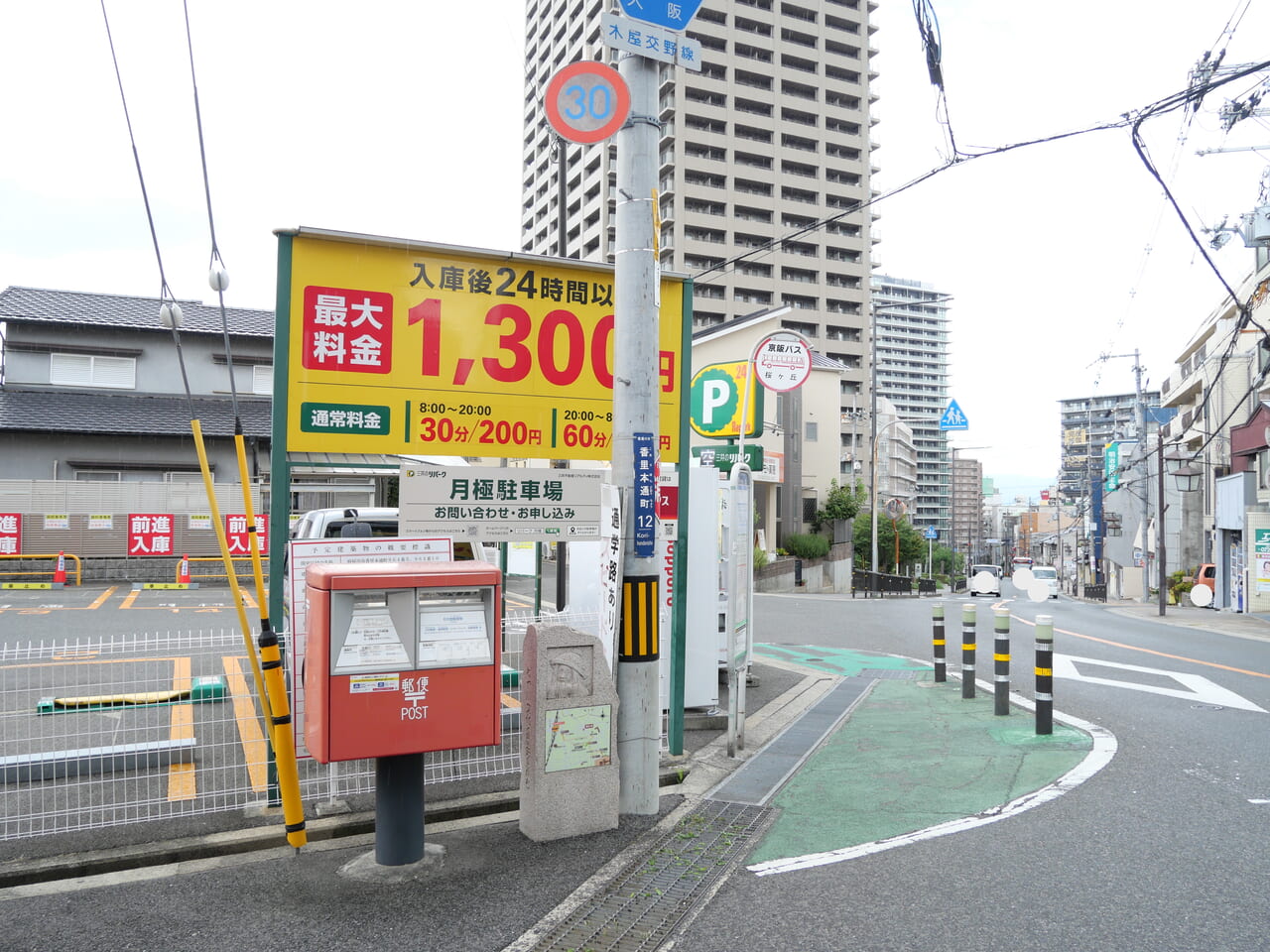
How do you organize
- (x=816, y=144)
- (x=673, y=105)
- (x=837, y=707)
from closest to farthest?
(x=837, y=707)
(x=673, y=105)
(x=816, y=144)

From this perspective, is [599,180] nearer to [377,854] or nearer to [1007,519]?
[377,854]

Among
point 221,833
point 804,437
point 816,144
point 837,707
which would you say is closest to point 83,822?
point 221,833

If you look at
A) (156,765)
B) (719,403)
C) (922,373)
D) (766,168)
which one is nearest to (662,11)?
(156,765)

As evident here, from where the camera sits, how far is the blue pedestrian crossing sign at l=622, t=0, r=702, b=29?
18.2 ft

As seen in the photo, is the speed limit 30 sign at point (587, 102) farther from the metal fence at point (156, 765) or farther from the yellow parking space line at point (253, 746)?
the yellow parking space line at point (253, 746)

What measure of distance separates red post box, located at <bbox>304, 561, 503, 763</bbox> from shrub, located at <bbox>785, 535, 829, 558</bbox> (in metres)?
40.7

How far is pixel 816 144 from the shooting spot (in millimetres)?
72000

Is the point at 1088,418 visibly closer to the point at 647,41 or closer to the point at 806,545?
the point at 806,545

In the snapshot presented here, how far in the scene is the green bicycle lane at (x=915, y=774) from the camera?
5156 millimetres

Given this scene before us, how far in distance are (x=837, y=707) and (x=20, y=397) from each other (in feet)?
93.6

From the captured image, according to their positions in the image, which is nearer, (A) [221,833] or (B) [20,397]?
(A) [221,833]

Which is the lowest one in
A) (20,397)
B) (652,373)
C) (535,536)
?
(535,536)

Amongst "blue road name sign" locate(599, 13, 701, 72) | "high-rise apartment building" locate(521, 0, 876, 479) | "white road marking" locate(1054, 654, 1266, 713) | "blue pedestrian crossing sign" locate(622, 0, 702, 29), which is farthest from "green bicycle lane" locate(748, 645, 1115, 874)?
"high-rise apartment building" locate(521, 0, 876, 479)

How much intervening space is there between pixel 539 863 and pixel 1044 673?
475cm
